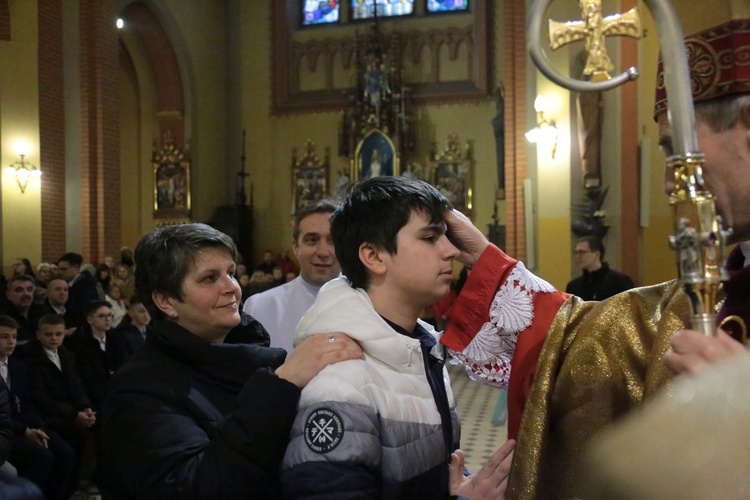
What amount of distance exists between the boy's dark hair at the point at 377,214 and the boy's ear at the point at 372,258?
0.01 m

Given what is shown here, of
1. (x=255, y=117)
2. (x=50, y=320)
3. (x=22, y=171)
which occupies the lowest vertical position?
(x=50, y=320)

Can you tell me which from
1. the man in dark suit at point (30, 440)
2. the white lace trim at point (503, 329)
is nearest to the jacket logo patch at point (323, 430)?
the white lace trim at point (503, 329)

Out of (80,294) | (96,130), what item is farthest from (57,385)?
(96,130)

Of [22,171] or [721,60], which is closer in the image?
[721,60]

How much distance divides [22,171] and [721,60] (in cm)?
1062

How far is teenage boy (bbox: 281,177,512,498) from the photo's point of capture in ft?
4.50

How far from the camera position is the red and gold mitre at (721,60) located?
1.28 m

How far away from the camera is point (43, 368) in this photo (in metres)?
5.11

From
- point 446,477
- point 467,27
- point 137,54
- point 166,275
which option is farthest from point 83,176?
point 446,477

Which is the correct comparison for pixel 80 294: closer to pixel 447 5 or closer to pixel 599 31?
pixel 599 31

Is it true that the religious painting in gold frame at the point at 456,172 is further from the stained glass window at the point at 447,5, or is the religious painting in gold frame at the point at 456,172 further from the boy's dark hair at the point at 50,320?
the boy's dark hair at the point at 50,320

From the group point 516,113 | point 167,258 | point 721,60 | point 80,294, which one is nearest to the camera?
point 721,60

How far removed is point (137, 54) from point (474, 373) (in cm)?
1514

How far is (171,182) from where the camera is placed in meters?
15.6
